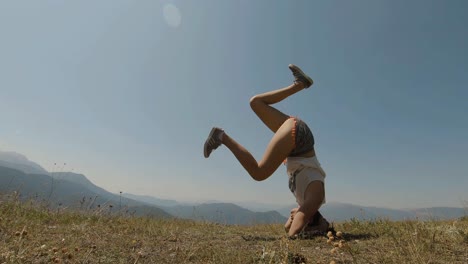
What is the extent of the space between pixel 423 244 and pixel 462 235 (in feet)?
3.97

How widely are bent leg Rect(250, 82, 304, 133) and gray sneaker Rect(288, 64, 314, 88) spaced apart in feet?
0.28

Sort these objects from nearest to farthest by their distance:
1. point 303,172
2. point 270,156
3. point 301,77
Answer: point 270,156 → point 303,172 → point 301,77

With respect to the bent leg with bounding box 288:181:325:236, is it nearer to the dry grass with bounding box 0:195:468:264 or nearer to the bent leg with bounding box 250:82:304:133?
the dry grass with bounding box 0:195:468:264

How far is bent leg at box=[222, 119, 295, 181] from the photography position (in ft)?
18.0

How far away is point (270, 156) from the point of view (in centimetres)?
549

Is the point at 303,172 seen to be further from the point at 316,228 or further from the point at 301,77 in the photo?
the point at 301,77

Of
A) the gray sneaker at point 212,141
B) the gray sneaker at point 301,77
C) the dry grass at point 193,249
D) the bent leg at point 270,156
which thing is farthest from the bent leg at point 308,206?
the gray sneaker at point 301,77

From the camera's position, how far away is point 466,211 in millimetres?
8648

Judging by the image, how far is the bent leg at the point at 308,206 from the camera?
536cm

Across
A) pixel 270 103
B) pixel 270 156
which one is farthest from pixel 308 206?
pixel 270 103

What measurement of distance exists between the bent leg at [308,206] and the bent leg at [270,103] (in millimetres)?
1451

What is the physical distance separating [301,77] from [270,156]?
195 cm

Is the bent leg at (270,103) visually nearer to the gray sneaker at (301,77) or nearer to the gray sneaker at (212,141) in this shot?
the gray sneaker at (301,77)

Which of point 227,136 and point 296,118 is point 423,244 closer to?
point 296,118
